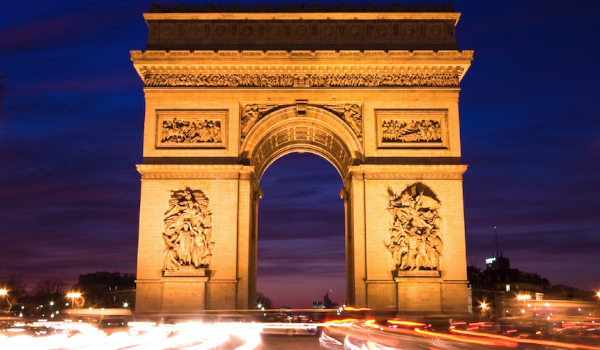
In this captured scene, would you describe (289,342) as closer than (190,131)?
Yes

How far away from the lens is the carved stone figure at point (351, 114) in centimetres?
3077

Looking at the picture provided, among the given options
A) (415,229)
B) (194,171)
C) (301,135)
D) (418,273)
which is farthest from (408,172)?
(194,171)

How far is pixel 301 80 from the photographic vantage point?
31.2m

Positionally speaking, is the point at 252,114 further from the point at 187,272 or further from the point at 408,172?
the point at 187,272

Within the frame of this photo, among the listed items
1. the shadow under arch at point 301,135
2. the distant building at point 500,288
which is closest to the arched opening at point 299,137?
the shadow under arch at point 301,135

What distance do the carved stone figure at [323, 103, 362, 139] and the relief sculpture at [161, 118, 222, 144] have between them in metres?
5.29

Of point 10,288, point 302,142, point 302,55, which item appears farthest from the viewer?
point 10,288

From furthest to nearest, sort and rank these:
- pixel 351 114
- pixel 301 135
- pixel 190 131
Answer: pixel 301 135 → pixel 351 114 → pixel 190 131

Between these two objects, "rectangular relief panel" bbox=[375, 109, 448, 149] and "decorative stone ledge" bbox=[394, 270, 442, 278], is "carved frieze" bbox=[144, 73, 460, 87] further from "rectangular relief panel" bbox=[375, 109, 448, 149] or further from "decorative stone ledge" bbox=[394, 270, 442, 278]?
"decorative stone ledge" bbox=[394, 270, 442, 278]

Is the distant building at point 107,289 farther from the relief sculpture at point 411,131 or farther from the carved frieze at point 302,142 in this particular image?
the relief sculpture at point 411,131

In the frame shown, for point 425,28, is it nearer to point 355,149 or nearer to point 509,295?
point 355,149

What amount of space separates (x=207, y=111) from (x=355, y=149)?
7.03 metres

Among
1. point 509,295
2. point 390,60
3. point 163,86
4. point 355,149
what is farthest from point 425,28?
point 509,295

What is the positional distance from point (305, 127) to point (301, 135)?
2120 millimetres
